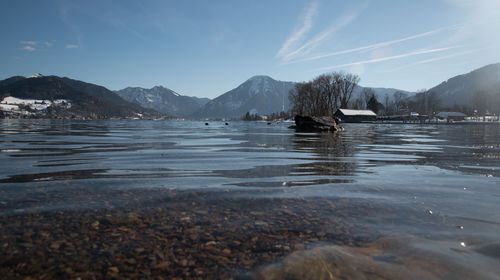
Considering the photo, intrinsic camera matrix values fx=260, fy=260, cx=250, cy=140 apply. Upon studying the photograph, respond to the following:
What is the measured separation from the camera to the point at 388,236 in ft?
10.6

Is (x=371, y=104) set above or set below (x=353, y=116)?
above

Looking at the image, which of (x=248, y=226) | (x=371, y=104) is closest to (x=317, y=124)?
(x=248, y=226)

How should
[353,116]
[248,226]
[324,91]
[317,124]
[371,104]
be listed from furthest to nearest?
[371,104]
[353,116]
[324,91]
[317,124]
[248,226]

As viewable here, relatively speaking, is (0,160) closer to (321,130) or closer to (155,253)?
(155,253)

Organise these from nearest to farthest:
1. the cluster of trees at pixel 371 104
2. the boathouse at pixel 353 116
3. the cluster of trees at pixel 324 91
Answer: the cluster of trees at pixel 324 91, the boathouse at pixel 353 116, the cluster of trees at pixel 371 104

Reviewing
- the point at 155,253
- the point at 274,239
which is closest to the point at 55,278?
the point at 155,253

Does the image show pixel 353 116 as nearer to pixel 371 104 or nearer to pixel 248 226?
pixel 371 104

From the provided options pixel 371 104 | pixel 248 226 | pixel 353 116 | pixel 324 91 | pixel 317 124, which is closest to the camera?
pixel 248 226

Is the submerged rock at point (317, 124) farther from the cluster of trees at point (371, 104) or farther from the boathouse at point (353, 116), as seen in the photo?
the cluster of trees at point (371, 104)

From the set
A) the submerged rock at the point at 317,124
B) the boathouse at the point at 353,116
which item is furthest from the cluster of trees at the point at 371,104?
the submerged rock at the point at 317,124

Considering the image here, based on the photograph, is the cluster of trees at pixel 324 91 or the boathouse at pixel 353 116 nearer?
the cluster of trees at pixel 324 91

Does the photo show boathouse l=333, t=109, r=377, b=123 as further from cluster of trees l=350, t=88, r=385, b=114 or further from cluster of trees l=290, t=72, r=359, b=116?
cluster of trees l=350, t=88, r=385, b=114

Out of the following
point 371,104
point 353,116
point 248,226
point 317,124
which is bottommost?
point 248,226

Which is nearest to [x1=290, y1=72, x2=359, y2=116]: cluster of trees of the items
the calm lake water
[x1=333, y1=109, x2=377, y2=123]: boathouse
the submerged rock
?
[x1=333, y1=109, x2=377, y2=123]: boathouse
